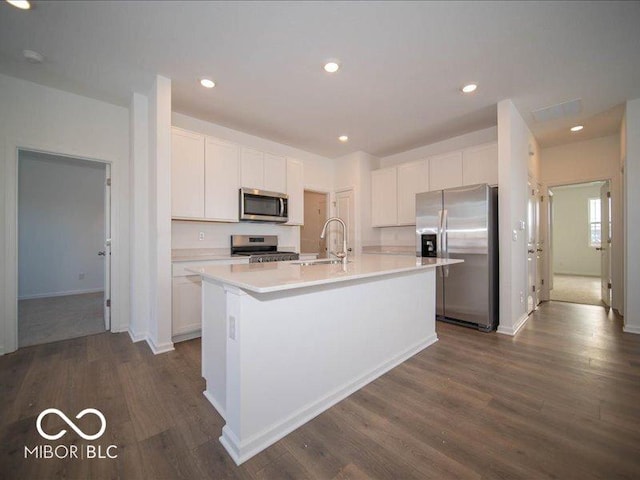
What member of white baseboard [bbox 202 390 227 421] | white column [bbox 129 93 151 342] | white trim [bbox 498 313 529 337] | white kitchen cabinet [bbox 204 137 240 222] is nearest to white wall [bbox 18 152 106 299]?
white column [bbox 129 93 151 342]

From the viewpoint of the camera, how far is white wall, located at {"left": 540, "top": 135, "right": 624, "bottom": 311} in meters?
3.97

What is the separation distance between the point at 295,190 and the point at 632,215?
14.1 feet

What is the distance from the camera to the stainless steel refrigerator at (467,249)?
3279 millimetres

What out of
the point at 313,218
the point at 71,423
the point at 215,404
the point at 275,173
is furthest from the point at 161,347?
the point at 313,218

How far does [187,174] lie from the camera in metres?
3.25

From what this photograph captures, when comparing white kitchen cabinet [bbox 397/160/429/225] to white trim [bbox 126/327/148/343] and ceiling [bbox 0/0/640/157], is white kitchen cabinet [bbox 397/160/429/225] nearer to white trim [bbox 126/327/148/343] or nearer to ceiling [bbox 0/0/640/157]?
ceiling [bbox 0/0/640/157]

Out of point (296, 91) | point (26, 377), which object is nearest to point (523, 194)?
point (296, 91)

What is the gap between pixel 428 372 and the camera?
7.37 ft

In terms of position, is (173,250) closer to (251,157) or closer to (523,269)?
(251,157)

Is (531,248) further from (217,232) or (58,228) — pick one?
(58,228)

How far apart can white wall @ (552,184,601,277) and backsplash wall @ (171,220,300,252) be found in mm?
7928

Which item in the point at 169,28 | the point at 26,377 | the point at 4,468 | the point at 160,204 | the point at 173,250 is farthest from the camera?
the point at 173,250

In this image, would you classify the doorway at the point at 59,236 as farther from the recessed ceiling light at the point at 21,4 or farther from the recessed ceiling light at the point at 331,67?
the recessed ceiling light at the point at 331,67

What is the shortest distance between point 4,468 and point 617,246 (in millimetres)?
6555
